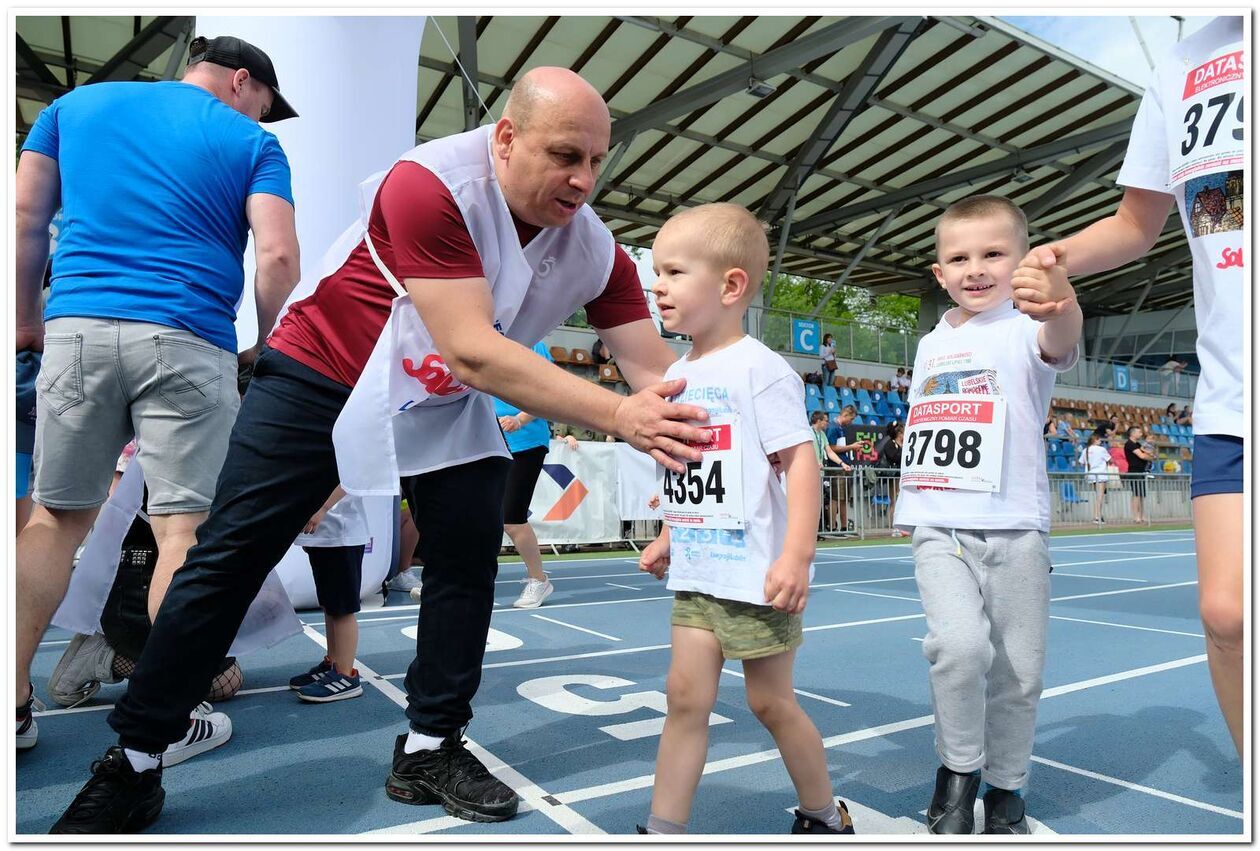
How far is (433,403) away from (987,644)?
143cm

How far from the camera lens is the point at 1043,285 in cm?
178

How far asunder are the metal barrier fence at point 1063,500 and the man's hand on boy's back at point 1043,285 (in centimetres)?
1080

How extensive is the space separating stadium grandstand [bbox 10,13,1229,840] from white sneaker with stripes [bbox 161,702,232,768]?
2.2 inches

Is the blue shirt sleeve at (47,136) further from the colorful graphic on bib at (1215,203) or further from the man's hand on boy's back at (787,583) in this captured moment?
the colorful graphic on bib at (1215,203)

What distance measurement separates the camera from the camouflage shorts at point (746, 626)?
177 cm

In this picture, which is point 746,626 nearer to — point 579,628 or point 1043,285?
point 1043,285

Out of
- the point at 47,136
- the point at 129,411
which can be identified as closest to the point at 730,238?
the point at 129,411

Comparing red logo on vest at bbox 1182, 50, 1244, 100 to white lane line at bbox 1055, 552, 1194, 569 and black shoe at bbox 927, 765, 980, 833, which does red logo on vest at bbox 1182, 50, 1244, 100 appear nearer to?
black shoe at bbox 927, 765, 980, 833

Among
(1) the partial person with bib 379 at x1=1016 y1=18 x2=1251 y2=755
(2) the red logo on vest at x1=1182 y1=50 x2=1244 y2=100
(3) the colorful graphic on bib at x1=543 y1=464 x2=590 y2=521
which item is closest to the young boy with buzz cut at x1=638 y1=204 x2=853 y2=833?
(1) the partial person with bib 379 at x1=1016 y1=18 x2=1251 y2=755

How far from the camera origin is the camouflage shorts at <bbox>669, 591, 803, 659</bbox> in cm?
177

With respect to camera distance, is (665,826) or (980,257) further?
(980,257)

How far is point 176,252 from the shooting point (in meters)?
2.38

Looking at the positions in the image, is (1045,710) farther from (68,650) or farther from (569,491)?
(569,491)

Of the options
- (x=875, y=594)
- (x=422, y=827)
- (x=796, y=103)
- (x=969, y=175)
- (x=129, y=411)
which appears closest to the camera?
(x=422, y=827)
